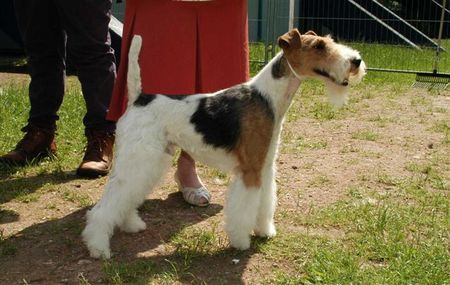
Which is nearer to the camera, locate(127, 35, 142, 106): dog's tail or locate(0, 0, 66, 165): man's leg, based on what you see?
locate(127, 35, 142, 106): dog's tail

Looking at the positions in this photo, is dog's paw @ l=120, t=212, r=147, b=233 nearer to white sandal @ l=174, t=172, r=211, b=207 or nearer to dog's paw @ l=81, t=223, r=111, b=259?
dog's paw @ l=81, t=223, r=111, b=259

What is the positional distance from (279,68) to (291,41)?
18 centimetres

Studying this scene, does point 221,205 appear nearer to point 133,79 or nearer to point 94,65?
point 133,79

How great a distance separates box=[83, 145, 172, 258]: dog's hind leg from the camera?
305 cm

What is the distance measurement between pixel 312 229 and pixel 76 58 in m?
2.26

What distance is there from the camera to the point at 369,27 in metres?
13.6

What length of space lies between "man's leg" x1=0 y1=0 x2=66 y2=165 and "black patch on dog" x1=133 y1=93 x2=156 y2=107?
175 centimetres

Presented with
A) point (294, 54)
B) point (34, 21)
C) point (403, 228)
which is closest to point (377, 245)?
point (403, 228)

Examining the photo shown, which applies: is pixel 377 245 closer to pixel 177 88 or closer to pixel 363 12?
pixel 177 88

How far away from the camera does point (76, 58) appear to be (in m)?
4.36

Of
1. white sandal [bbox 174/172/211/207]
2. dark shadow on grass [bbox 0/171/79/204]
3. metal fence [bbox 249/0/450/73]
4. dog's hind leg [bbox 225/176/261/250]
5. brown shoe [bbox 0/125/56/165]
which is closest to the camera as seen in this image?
dog's hind leg [bbox 225/176/261/250]

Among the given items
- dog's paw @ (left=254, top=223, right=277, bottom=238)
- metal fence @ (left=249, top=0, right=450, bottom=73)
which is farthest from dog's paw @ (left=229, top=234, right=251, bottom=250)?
metal fence @ (left=249, top=0, right=450, bottom=73)

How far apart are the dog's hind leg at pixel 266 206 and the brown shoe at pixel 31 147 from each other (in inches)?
91.2

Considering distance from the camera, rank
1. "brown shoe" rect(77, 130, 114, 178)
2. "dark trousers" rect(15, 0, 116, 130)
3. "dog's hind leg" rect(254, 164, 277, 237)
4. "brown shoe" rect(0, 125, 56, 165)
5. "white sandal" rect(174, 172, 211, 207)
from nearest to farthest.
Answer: "dog's hind leg" rect(254, 164, 277, 237) < "white sandal" rect(174, 172, 211, 207) < "dark trousers" rect(15, 0, 116, 130) < "brown shoe" rect(77, 130, 114, 178) < "brown shoe" rect(0, 125, 56, 165)
